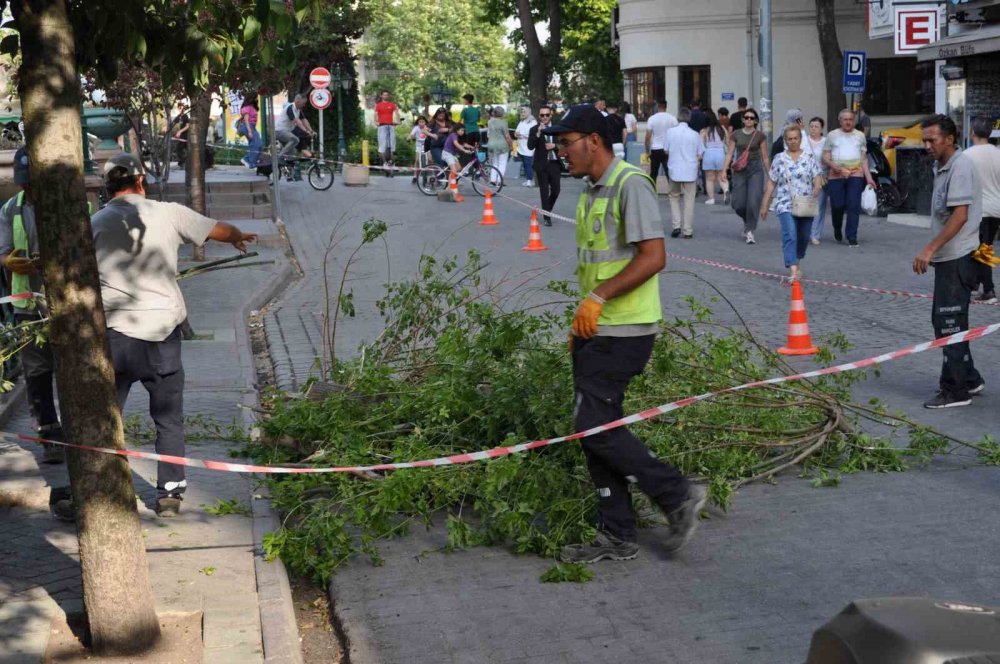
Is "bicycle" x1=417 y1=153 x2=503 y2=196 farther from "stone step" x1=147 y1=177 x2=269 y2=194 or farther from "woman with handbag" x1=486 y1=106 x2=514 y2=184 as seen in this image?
"stone step" x1=147 y1=177 x2=269 y2=194

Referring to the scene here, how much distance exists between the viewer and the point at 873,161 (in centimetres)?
2217

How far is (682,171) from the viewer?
18.6m

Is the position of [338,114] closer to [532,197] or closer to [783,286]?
[532,197]

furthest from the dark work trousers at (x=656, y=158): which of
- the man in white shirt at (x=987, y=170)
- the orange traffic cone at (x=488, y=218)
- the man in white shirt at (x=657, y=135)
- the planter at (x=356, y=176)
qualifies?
the man in white shirt at (x=987, y=170)

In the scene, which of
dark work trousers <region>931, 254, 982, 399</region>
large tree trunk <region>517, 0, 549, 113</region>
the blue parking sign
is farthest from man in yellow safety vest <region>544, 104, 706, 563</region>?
large tree trunk <region>517, 0, 549, 113</region>

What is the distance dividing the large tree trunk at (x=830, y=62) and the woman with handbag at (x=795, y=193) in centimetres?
1478

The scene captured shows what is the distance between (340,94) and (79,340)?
3639cm

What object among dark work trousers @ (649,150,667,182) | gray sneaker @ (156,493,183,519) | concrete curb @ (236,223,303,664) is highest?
dark work trousers @ (649,150,667,182)

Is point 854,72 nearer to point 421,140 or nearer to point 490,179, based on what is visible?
point 490,179

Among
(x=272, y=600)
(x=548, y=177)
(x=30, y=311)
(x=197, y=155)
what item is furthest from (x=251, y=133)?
(x=272, y=600)

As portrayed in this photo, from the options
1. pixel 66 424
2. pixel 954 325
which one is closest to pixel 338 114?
pixel 954 325

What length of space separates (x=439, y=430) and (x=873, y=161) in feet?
56.3

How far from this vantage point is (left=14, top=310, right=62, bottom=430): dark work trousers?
7.17m

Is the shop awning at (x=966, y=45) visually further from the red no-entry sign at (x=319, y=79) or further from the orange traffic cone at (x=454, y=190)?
the red no-entry sign at (x=319, y=79)
